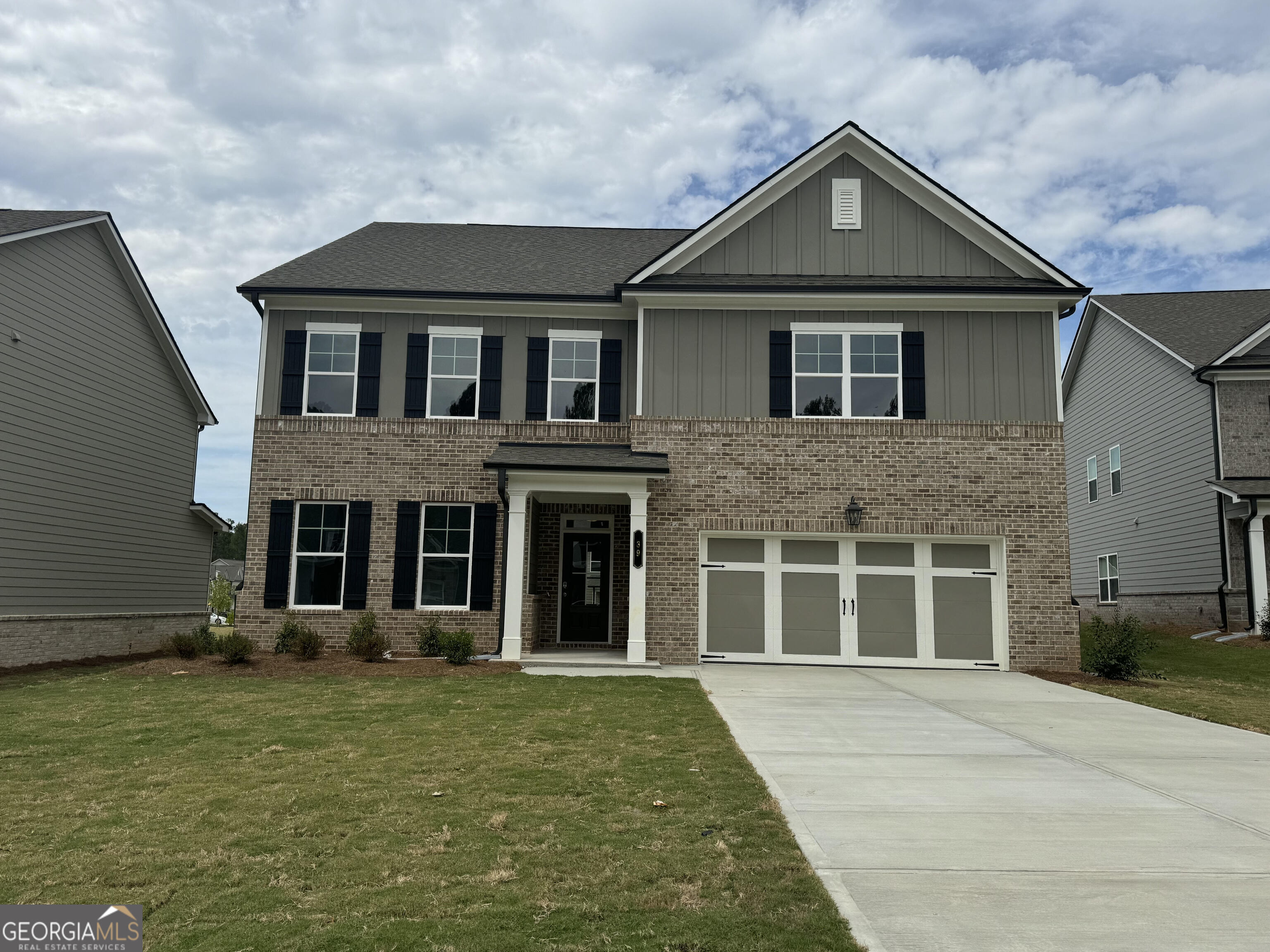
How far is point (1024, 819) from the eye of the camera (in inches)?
231

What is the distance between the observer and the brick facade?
15.0 metres

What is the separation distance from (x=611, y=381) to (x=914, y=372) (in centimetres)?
527

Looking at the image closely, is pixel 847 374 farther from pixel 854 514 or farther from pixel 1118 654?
pixel 1118 654

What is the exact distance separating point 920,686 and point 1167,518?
1373 cm

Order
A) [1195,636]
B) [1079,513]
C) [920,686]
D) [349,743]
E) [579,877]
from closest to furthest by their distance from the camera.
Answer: [579,877]
[349,743]
[920,686]
[1195,636]
[1079,513]

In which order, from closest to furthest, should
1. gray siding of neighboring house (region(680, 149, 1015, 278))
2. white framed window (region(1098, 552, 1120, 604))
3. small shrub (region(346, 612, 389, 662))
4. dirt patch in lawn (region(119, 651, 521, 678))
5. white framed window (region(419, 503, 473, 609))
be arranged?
dirt patch in lawn (region(119, 651, 521, 678)), small shrub (region(346, 612, 389, 662)), white framed window (region(419, 503, 473, 609)), gray siding of neighboring house (region(680, 149, 1015, 278)), white framed window (region(1098, 552, 1120, 604))

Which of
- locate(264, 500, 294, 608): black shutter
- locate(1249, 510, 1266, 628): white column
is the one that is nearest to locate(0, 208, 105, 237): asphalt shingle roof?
locate(264, 500, 294, 608): black shutter

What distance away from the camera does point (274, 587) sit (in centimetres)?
1553

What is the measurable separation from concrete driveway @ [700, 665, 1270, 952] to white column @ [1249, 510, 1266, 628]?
1042 centimetres

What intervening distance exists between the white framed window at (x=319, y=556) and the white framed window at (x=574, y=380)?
4122mm

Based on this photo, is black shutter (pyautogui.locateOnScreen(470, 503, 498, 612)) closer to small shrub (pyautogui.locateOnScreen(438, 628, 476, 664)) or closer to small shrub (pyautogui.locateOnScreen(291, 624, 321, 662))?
small shrub (pyautogui.locateOnScreen(438, 628, 476, 664))

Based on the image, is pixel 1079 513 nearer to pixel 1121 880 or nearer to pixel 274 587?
pixel 274 587

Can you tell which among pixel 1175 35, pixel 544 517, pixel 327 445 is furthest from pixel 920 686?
pixel 1175 35

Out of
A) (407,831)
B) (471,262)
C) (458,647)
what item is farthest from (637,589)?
(407,831)
